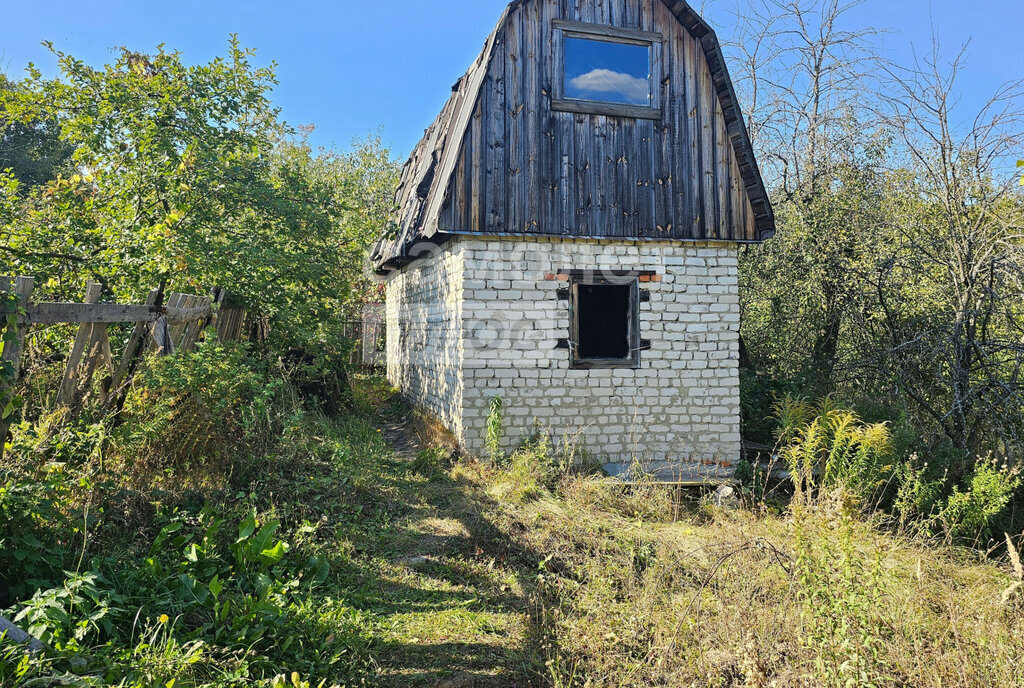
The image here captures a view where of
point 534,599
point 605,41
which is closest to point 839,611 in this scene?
point 534,599

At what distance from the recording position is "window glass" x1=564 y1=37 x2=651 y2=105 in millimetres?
8281

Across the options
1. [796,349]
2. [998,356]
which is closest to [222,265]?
[796,349]

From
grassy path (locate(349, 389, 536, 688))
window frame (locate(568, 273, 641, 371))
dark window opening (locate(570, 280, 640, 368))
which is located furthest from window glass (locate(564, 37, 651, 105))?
grassy path (locate(349, 389, 536, 688))

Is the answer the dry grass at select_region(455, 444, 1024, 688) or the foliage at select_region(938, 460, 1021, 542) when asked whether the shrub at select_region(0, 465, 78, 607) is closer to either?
the dry grass at select_region(455, 444, 1024, 688)

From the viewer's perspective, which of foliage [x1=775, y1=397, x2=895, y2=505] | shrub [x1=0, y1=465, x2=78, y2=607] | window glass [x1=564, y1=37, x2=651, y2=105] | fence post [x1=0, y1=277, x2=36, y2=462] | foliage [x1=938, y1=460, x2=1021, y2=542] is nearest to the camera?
shrub [x1=0, y1=465, x2=78, y2=607]

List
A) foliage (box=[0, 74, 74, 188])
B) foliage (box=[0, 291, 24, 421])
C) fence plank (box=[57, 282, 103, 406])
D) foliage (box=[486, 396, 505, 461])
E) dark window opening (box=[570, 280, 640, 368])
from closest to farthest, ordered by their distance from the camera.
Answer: foliage (box=[0, 291, 24, 421]) → fence plank (box=[57, 282, 103, 406]) → foliage (box=[486, 396, 505, 461]) → dark window opening (box=[570, 280, 640, 368]) → foliage (box=[0, 74, 74, 188])

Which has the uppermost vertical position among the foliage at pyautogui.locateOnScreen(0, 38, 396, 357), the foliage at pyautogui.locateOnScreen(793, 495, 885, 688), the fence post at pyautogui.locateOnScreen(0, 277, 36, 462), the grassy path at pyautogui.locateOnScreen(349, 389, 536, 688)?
the foliage at pyautogui.locateOnScreen(0, 38, 396, 357)

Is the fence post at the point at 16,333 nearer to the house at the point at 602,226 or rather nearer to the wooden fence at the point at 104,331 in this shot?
the wooden fence at the point at 104,331

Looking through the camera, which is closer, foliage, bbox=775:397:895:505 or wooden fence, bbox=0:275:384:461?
wooden fence, bbox=0:275:384:461

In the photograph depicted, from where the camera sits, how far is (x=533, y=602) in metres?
4.46

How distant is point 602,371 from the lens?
822 cm

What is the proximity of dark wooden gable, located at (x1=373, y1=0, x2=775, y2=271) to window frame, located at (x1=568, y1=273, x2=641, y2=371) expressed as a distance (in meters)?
0.57

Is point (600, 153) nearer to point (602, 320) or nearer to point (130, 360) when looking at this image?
point (602, 320)

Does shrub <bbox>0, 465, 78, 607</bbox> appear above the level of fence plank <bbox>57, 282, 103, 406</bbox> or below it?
below
